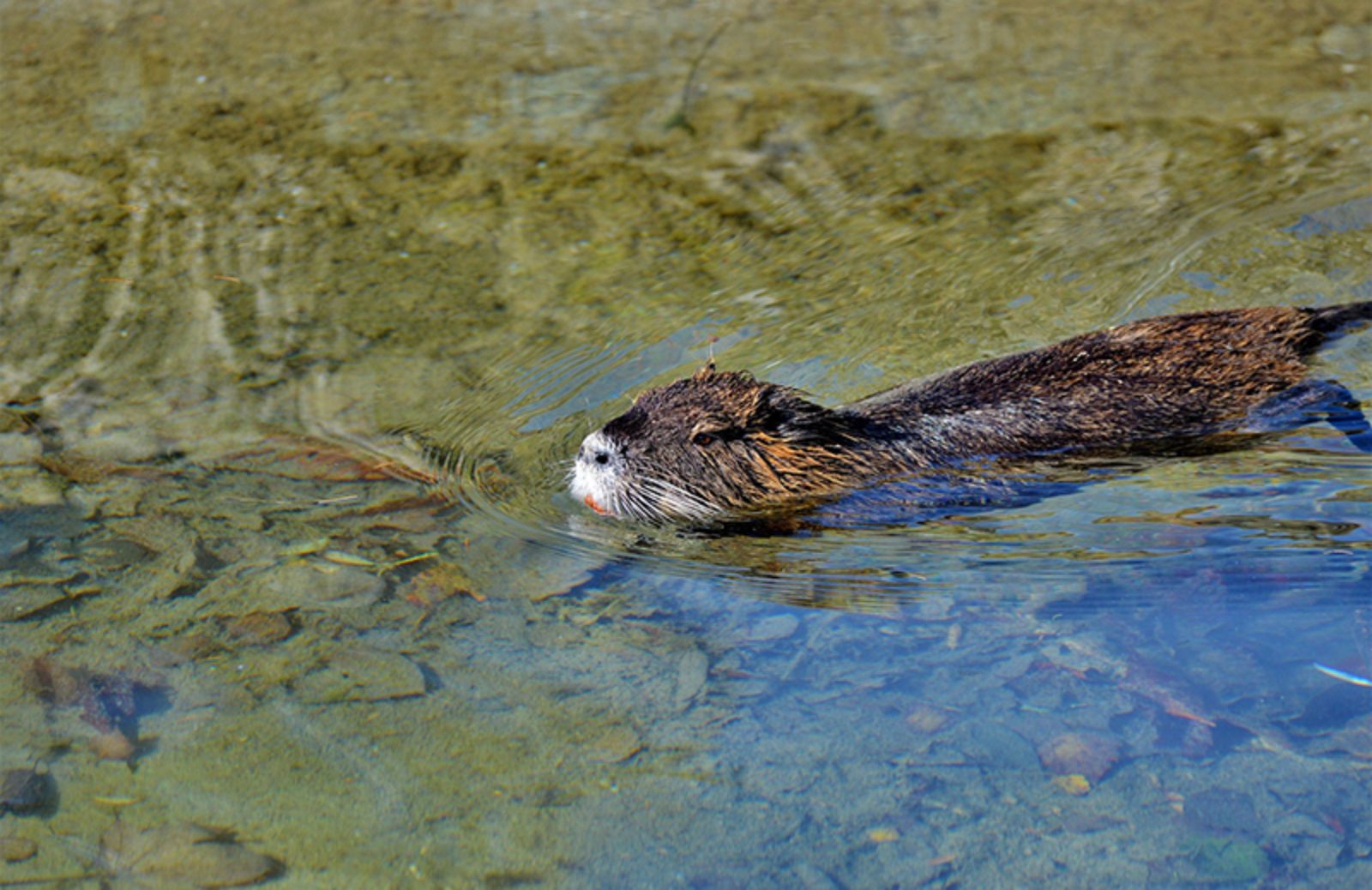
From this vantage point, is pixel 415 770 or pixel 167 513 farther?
pixel 167 513

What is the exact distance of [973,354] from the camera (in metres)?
5.34

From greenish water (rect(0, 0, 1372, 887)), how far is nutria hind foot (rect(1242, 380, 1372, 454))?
0.23ft

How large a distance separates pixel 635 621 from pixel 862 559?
2.62 feet

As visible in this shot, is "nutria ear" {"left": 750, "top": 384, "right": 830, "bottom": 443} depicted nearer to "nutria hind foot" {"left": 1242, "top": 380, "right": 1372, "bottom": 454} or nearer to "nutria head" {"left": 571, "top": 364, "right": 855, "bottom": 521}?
"nutria head" {"left": 571, "top": 364, "right": 855, "bottom": 521}

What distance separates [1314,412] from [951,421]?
1.23 m

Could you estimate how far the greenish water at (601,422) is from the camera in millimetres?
2861

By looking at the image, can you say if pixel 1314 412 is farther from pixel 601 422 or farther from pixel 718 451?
pixel 601 422

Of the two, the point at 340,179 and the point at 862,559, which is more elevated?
the point at 340,179

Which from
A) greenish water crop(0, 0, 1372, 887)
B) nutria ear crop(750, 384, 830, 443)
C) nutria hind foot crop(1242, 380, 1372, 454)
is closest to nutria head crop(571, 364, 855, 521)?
nutria ear crop(750, 384, 830, 443)

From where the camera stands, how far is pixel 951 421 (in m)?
4.61

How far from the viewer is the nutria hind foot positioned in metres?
4.62

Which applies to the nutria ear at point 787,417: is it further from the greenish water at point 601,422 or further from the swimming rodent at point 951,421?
the greenish water at point 601,422

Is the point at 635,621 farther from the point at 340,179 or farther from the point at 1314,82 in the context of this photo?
the point at 1314,82

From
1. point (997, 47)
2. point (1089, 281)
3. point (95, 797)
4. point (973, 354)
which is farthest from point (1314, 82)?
point (95, 797)
